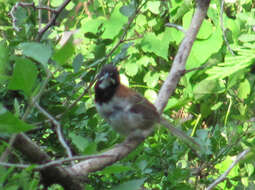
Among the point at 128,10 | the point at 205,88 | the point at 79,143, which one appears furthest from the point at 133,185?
the point at 205,88

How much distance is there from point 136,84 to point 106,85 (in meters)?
0.98

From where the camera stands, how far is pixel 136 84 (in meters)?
2.88

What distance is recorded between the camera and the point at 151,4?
2562 millimetres

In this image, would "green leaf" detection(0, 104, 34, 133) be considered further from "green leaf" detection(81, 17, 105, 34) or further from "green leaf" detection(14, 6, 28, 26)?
"green leaf" detection(81, 17, 105, 34)

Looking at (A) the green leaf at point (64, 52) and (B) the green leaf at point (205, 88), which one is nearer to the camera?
(A) the green leaf at point (64, 52)

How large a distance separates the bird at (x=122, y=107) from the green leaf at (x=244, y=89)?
71 cm

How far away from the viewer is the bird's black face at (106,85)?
1.82m

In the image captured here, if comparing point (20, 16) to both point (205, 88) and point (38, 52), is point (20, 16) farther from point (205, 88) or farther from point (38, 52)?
point (205, 88)

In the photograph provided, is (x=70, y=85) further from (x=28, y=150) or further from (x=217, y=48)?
(x=217, y=48)

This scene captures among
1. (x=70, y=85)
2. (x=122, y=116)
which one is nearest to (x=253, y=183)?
(x=122, y=116)

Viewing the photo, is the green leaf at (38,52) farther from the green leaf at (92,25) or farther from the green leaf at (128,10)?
the green leaf at (92,25)

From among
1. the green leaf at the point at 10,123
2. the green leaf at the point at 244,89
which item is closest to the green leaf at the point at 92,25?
the green leaf at the point at 244,89

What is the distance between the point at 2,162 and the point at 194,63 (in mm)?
2012

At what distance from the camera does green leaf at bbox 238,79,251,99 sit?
230cm
